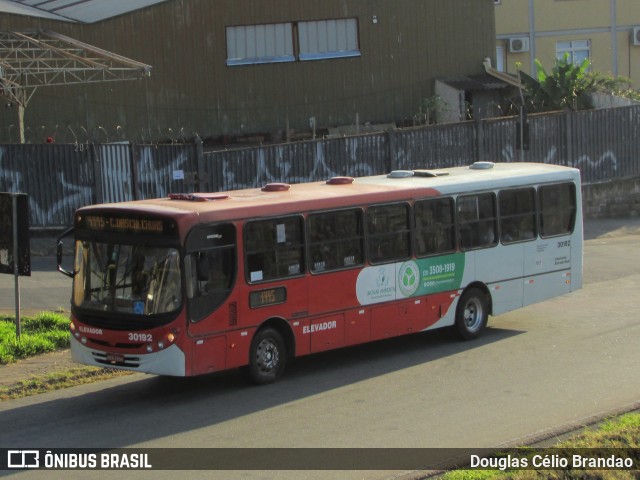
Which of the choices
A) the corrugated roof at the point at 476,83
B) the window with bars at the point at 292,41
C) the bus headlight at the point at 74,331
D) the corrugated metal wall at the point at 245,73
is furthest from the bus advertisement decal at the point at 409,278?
the corrugated roof at the point at 476,83

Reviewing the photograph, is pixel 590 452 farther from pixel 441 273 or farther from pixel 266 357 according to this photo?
pixel 441 273

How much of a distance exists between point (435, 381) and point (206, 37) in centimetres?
2211

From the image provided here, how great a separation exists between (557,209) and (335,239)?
4.81m

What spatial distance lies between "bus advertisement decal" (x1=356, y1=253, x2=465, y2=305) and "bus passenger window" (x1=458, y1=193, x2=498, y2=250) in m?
0.36

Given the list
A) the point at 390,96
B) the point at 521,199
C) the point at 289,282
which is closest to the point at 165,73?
the point at 390,96

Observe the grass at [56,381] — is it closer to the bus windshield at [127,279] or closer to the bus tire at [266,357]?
the bus windshield at [127,279]

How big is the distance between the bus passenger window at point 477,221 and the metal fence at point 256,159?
830 centimetres

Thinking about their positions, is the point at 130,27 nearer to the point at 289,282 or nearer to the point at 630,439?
the point at 289,282

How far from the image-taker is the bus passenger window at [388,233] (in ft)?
45.8

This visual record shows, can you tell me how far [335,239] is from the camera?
44.2ft

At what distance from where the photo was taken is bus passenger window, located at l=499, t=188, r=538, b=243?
15734mm

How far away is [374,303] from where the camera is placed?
13852 mm

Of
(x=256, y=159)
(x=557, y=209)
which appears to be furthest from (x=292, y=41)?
(x=557, y=209)

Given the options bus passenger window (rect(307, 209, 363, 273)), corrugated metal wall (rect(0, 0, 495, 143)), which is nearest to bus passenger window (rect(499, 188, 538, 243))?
bus passenger window (rect(307, 209, 363, 273))
